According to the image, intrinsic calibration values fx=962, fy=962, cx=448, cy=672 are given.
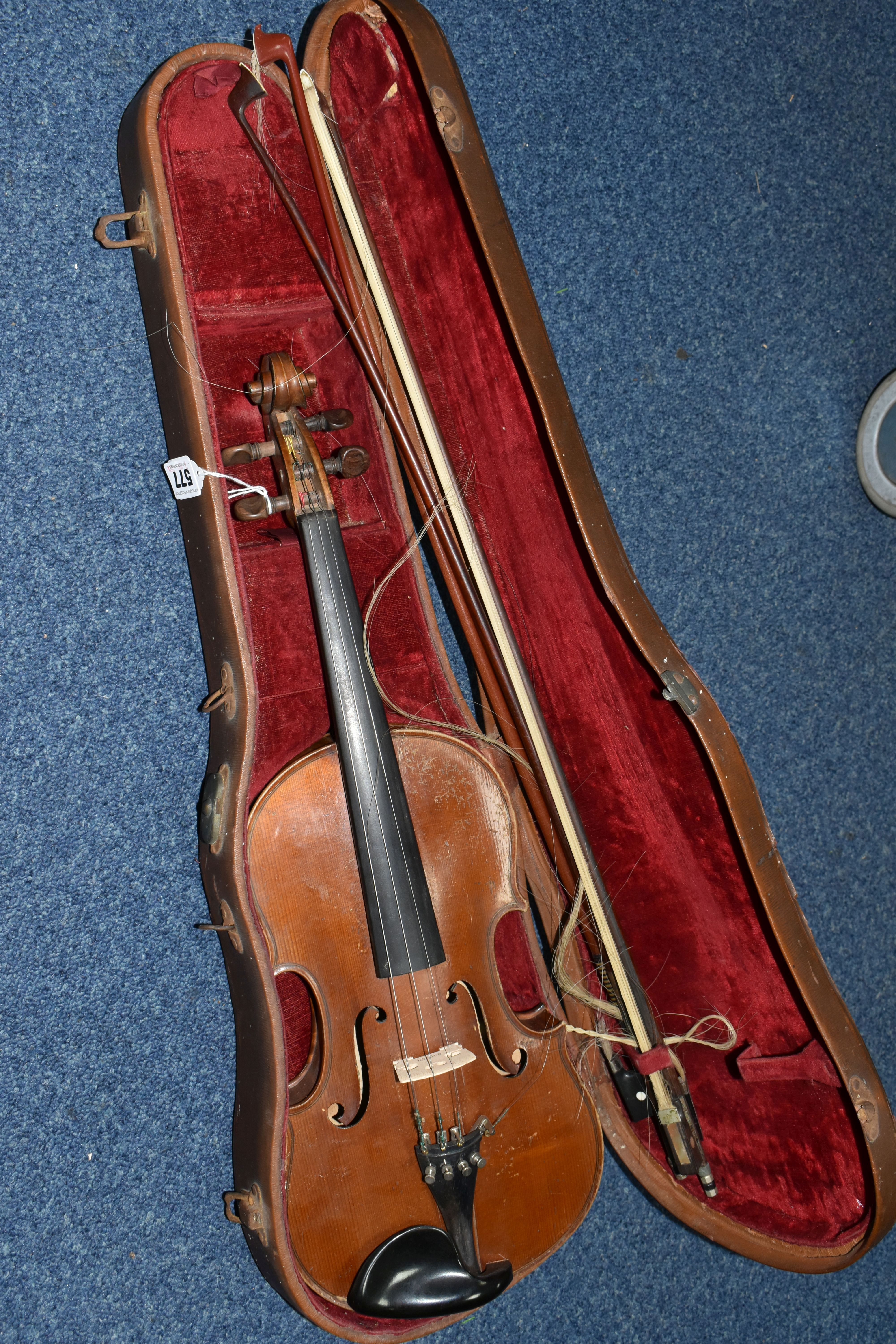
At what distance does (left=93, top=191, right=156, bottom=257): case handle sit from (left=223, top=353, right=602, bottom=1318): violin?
0.75ft

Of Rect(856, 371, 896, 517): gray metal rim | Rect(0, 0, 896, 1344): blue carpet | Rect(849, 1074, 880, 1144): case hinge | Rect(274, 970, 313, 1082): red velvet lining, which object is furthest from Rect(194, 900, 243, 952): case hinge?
Rect(856, 371, 896, 517): gray metal rim

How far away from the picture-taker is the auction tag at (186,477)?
1.25 m

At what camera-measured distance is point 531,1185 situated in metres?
1.31

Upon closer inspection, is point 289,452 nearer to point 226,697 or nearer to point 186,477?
point 186,477

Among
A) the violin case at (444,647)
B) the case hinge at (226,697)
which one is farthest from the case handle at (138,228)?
the case hinge at (226,697)

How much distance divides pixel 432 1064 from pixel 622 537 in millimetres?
1060

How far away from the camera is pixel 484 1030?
1.30 m

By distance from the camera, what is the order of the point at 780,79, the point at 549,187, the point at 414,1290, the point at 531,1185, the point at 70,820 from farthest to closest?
the point at 780,79, the point at 549,187, the point at 70,820, the point at 531,1185, the point at 414,1290

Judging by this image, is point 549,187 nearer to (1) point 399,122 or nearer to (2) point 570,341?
(2) point 570,341

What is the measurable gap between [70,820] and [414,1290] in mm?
797

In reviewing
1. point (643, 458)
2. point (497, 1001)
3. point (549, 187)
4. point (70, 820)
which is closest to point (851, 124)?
point (549, 187)

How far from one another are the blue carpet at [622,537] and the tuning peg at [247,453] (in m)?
0.29

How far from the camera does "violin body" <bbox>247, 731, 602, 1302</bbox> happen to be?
1211mm

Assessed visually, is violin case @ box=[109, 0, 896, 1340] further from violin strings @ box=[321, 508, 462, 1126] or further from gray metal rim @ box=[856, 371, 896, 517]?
gray metal rim @ box=[856, 371, 896, 517]
